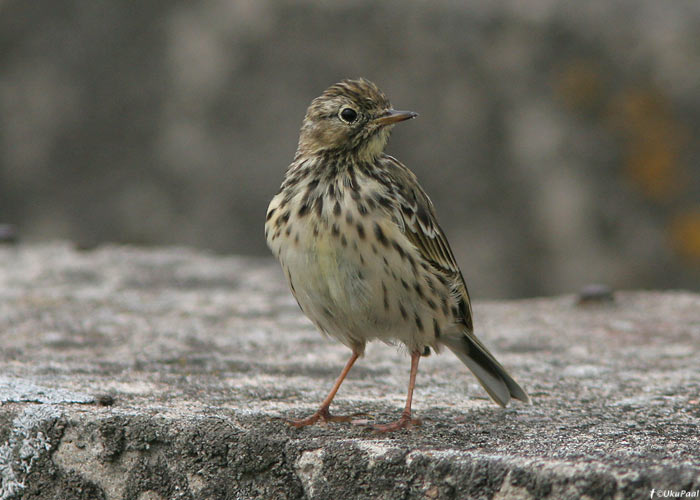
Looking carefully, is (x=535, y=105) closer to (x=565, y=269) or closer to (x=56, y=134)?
(x=565, y=269)

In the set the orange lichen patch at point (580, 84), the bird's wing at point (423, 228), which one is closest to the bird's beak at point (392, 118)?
the bird's wing at point (423, 228)

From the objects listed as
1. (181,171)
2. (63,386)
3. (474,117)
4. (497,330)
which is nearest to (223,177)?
(181,171)

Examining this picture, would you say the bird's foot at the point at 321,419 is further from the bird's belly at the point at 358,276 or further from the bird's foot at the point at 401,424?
the bird's belly at the point at 358,276

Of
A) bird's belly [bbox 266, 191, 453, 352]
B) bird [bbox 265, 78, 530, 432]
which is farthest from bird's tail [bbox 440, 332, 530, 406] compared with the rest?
bird's belly [bbox 266, 191, 453, 352]

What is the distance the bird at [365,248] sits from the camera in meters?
3.21

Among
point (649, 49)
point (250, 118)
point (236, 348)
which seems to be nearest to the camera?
point (236, 348)

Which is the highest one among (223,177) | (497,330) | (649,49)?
(649,49)

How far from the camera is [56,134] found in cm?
671

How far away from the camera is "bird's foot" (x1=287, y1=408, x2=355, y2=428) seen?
2.91m

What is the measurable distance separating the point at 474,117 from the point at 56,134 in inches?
103

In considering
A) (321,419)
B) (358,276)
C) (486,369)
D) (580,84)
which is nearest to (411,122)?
(580,84)

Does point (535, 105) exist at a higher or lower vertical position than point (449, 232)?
higher

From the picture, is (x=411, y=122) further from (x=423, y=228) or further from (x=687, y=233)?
(x=423, y=228)

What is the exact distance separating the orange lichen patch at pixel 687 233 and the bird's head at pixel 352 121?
2899 mm
